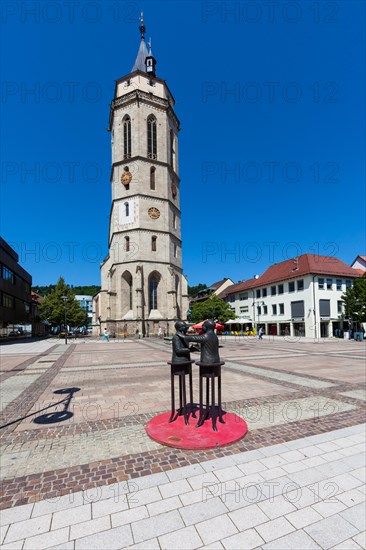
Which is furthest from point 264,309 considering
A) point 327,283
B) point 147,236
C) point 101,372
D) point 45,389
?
point 45,389

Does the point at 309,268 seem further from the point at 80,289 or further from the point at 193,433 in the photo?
the point at 80,289

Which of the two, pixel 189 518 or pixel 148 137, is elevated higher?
pixel 148 137

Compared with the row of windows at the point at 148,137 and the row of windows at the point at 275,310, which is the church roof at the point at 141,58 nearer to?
the row of windows at the point at 148,137

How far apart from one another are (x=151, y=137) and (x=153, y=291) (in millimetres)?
24047

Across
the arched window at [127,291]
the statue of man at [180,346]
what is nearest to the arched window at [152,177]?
the arched window at [127,291]

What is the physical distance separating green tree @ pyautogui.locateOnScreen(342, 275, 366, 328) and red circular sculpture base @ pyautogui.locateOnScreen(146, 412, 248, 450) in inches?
1386

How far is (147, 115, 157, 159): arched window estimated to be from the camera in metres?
45.3

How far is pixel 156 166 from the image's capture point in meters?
44.9

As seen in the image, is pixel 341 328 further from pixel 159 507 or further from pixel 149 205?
pixel 159 507

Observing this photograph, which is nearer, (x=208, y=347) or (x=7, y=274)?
(x=208, y=347)

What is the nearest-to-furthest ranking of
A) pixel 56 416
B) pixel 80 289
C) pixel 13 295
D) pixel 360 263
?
pixel 56 416 < pixel 13 295 < pixel 360 263 < pixel 80 289

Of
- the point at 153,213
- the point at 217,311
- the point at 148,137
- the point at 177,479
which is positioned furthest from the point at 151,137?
the point at 177,479

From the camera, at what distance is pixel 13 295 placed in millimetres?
38906

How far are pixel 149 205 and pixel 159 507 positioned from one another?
42.6m
